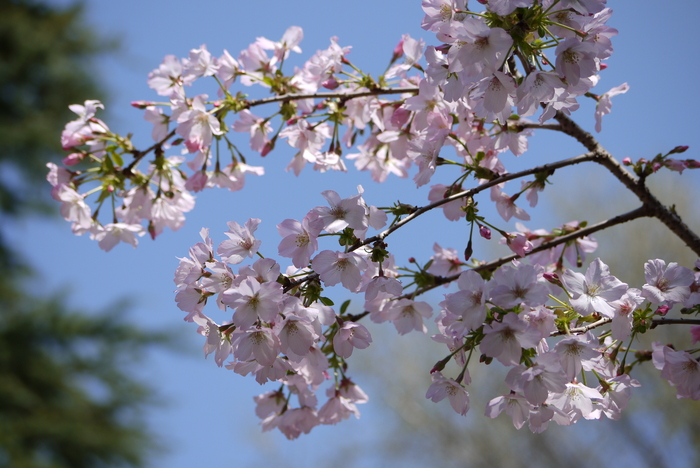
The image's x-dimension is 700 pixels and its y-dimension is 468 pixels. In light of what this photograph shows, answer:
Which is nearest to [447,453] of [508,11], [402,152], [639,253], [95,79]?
[639,253]

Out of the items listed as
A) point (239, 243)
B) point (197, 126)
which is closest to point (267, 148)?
point (197, 126)

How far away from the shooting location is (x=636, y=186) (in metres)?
0.98

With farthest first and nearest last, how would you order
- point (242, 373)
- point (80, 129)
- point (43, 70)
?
point (43, 70) < point (80, 129) < point (242, 373)

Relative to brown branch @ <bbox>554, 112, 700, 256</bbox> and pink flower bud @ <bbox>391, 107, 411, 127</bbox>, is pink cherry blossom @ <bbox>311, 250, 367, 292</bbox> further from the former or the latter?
brown branch @ <bbox>554, 112, 700, 256</bbox>

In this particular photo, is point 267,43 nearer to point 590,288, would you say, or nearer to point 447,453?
point 590,288

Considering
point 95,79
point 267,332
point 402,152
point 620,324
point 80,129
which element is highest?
point 95,79

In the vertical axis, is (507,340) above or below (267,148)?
below

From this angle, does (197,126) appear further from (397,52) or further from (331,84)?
(397,52)

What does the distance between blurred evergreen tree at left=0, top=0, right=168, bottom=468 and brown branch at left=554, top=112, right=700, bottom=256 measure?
15.4 ft

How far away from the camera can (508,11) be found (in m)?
0.67

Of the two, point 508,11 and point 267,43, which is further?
point 267,43

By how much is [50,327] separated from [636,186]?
16.9ft

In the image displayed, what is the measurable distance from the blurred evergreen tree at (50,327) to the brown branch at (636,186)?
15.4 ft

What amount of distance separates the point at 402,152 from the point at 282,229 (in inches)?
19.3
